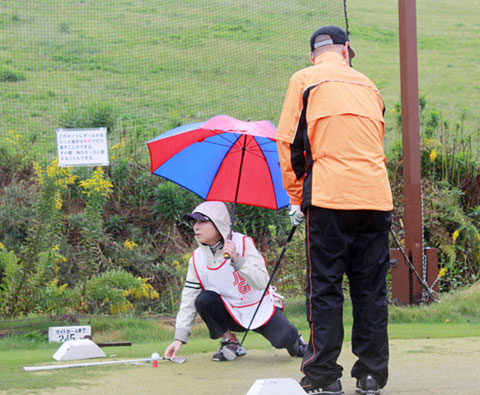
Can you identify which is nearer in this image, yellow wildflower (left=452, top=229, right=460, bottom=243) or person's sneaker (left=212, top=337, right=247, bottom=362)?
person's sneaker (left=212, top=337, right=247, bottom=362)

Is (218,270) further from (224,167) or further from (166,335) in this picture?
(166,335)

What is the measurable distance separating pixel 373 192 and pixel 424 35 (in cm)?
1743

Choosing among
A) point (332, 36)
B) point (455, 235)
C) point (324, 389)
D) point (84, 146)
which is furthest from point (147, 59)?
point (324, 389)

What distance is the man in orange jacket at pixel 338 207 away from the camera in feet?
11.0

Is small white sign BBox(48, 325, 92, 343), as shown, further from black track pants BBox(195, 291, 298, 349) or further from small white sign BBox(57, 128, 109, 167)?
small white sign BBox(57, 128, 109, 167)

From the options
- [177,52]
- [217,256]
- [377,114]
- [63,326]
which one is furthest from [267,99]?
[377,114]

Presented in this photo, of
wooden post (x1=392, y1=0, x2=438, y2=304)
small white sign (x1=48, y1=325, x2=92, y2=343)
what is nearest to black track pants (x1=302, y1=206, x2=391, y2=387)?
small white sign (x1=48, y1=325, x2=92, y2=343)

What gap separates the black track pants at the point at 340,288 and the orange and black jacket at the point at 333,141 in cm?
9

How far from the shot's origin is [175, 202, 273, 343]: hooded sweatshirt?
4305mm

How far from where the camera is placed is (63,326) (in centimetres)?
622

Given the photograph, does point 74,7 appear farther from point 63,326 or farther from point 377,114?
point 377,114

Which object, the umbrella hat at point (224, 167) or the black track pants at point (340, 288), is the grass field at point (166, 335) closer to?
the black track pants at point (340, 288)

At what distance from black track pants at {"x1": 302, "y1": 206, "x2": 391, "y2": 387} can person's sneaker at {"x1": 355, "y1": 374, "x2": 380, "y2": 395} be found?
30mm

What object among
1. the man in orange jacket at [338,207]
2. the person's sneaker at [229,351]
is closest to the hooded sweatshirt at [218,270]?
the person's sneaker at [229,351]
